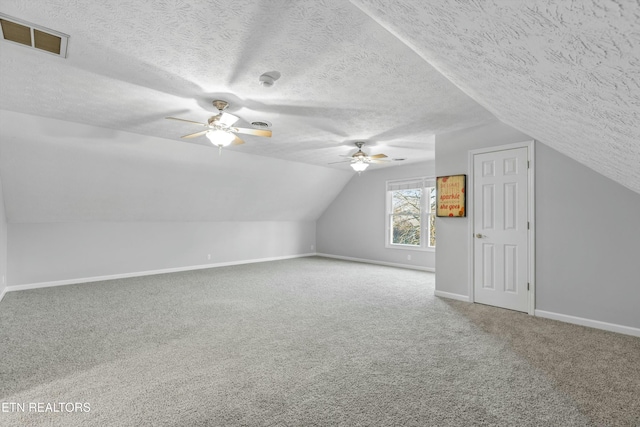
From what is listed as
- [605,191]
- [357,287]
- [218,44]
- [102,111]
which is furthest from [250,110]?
[605,191]

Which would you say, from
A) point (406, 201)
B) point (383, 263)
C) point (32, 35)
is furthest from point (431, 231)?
point (32, 35)

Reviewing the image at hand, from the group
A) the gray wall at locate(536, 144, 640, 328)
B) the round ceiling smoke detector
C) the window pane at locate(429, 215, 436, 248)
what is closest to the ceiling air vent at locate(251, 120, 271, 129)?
the round ceiling smoke detector

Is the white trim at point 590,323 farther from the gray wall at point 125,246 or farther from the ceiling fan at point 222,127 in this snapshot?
the gray wall at point 125,246

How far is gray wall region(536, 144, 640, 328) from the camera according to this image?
132 inches

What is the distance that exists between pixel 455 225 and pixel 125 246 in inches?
244

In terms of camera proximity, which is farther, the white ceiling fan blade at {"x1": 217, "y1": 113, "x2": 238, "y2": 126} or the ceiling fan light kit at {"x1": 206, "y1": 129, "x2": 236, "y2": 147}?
the ceiling fan light kit at {"x1": 206, "y1": 129, "x2": 236, "y2": 147}

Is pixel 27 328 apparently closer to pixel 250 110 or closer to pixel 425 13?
pixel 250 110

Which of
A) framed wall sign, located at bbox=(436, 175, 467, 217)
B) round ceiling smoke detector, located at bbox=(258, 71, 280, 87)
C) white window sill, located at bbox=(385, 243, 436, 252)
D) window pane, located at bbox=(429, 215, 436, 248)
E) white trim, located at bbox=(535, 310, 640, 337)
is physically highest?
round ceiling smoke detector, located at bbox=(258, 71, 280, 87)

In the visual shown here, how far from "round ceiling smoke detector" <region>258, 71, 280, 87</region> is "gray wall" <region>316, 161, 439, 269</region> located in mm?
5224

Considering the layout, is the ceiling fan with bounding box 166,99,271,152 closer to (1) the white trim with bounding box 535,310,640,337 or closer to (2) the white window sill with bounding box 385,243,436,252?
(1) the white trim with bounding box 535,310,640,337

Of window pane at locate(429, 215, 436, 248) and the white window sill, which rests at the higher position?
window pane at locate(429, 215, 436, 248)

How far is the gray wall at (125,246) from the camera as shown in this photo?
521cm

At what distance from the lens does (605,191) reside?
3.47 metres

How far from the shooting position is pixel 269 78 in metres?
2.82
